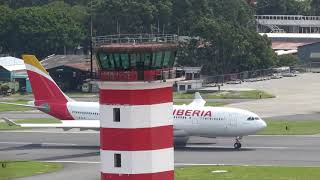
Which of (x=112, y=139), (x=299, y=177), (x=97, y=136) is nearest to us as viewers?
(x=112, y=139)

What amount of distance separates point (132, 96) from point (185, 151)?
45427 millimetres

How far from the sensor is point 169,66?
38.3m

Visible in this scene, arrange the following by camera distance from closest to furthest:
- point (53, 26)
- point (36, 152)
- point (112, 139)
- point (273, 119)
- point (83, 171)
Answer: point (112, 139) < point (83, 171) < point (36, 152) < point (273, 119) < point (53, 26)

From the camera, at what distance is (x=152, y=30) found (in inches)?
6678

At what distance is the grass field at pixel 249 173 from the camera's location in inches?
2630

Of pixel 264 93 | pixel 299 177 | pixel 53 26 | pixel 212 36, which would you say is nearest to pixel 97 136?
pixel 299 177

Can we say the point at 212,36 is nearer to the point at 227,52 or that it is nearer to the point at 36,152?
the point at 227,52

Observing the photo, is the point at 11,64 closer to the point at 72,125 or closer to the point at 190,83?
the point at 190,83

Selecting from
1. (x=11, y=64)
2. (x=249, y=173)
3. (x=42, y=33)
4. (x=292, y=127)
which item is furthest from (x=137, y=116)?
(x=42, y=33)

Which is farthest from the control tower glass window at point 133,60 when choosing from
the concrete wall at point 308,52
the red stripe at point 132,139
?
the concrete wall at point 308,52

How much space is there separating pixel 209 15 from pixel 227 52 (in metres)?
13.2

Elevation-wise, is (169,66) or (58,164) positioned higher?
(169,66)

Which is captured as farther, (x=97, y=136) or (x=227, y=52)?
(x=227, y=52)

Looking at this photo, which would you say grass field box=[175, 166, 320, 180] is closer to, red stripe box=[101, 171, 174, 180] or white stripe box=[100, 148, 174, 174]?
red stripe box=[101, 171, 174, 180]
